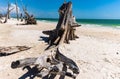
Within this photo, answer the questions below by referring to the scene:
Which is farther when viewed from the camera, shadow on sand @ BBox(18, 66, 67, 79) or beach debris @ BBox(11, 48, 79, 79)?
shadow on sand @ BBox(18, 66, 67, 79)

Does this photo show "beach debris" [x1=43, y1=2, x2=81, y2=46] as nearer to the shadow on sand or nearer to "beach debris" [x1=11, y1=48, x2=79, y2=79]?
"beach debris" [x1=11, y1=48, x2=79, y2=79]

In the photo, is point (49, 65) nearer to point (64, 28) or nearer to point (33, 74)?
point (33, 74)

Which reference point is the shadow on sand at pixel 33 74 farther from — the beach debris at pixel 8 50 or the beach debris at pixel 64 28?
the beach debris at pixel 64 28

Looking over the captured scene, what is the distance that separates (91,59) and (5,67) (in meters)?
3.11

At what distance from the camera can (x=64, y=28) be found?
900 centimetres

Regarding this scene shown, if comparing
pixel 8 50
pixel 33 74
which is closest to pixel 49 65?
pixel 33 74

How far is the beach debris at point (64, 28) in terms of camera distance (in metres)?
8.94

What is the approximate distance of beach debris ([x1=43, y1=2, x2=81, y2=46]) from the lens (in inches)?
352

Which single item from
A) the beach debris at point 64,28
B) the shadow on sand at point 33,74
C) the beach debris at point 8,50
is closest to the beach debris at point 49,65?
the shadow on sand at point 33,74

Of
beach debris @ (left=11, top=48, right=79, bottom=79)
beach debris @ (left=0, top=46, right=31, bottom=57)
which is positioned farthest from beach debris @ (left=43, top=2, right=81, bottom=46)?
beach debris @ (left=11, top=48, right=79, bottom=79)

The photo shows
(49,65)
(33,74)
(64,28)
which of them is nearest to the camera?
(49,65)

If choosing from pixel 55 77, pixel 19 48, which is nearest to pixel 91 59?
pixel 55 77

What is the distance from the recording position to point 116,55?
6750 millimetres

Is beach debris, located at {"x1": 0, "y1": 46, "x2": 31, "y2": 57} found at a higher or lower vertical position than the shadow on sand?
higher
